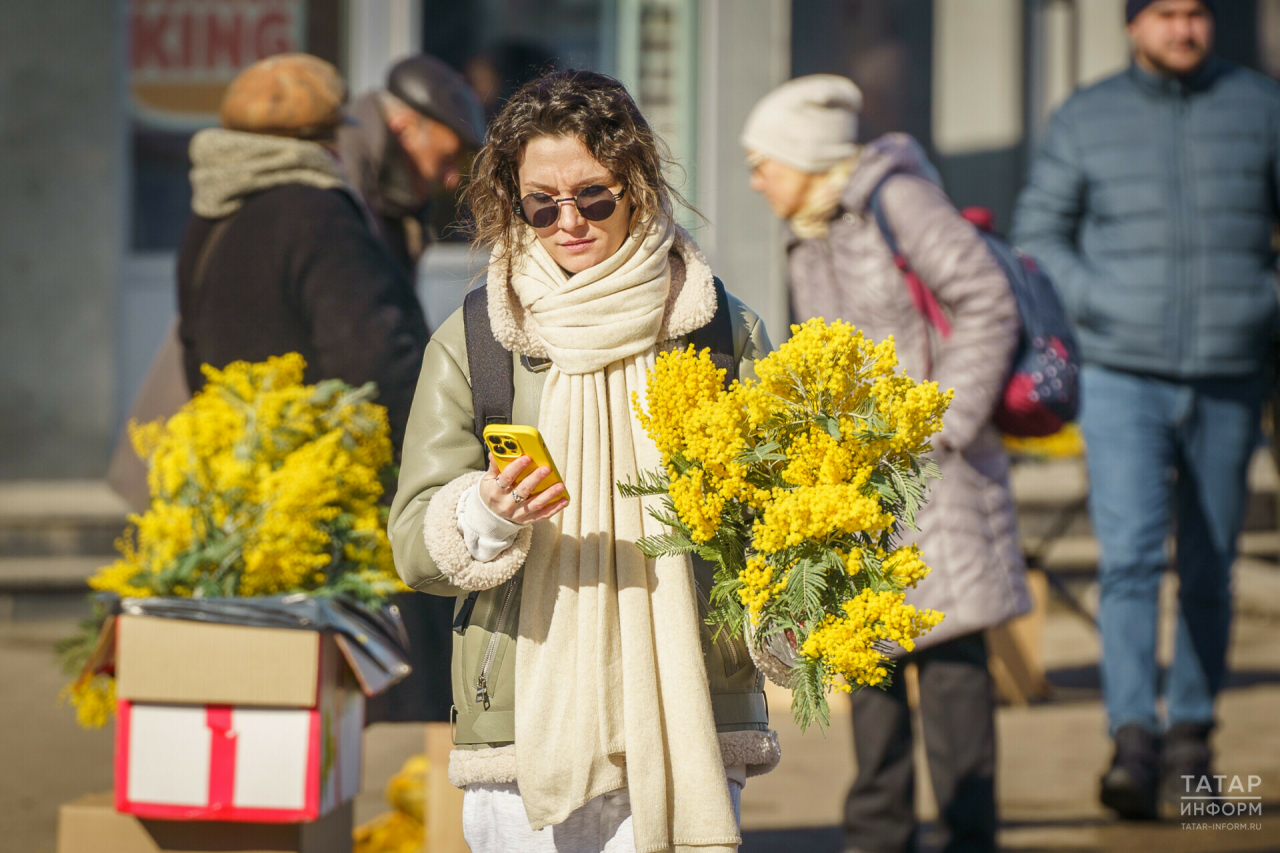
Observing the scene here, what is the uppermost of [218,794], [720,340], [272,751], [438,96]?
[438,96]

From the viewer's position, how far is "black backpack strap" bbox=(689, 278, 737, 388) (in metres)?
2.19

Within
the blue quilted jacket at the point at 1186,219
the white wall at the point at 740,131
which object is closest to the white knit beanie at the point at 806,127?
the blue quilted jacket at the point at 1186,219

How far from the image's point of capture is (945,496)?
3576 millimetres

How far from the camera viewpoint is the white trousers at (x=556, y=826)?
7.01 feet

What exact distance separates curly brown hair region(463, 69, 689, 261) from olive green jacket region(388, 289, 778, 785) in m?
0.20

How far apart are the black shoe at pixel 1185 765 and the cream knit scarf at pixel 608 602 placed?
280 centimetres

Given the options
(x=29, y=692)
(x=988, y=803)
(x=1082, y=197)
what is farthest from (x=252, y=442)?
(x=29, y=692)

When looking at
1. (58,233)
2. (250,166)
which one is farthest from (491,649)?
(58,233)

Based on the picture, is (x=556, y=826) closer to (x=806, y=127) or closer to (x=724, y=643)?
(x=724, y=643)

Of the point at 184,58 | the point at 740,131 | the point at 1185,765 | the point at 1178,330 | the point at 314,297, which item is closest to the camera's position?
the point at 314,297

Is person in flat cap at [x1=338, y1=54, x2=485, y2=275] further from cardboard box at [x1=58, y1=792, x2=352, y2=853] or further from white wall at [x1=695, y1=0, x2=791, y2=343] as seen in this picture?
white wall at [x1=695, y1=0, x2=791, y2=343]

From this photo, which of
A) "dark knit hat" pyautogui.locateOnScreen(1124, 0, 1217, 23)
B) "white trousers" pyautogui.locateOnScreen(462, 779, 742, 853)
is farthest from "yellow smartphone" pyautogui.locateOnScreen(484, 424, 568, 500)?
"dark knit hat" pyautogui.locateOnScreen(1124, 0, 1217, 23)

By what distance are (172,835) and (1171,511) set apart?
10.6ft

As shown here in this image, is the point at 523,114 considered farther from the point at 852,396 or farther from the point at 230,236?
the point at 230,236
